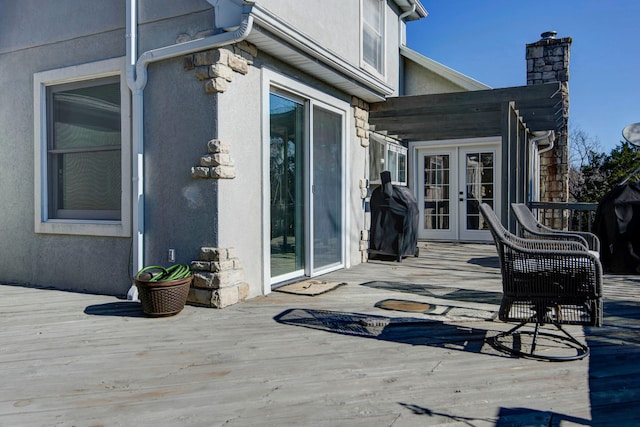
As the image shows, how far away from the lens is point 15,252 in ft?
18.3

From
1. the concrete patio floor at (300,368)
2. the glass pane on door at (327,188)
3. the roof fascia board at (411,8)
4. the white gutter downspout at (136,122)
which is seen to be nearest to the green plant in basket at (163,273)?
the concrete patio floor at (300,368)

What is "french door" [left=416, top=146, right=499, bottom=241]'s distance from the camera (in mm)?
9719

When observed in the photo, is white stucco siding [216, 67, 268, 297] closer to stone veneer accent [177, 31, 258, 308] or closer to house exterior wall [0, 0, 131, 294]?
stone veneer accent [177, 31, 258, 308]

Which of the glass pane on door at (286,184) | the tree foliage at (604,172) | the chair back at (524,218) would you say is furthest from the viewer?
the tree foliage at (604,172)

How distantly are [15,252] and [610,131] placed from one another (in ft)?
78.7

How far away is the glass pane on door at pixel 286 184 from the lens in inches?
200

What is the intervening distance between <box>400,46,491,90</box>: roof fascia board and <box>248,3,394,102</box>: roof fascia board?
9.25ft

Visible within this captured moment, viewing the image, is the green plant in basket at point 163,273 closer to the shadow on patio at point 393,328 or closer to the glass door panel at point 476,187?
the shadow on patio at point 393,328

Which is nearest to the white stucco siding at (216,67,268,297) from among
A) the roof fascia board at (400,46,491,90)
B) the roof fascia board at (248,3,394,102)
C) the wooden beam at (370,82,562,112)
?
the roof fascia board at (248,3,394,102)

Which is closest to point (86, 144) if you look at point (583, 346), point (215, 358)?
point (215, 358)

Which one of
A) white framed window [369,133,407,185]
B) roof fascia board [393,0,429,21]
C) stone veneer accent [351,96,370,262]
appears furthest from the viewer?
roof fascia board [393,0,429,21]

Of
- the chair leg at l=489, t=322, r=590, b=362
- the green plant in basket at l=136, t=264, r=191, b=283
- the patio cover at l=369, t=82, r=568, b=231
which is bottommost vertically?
the chair leg at l=489, t=322, r=590, b=362

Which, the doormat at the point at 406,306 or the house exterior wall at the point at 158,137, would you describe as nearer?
the doormat at the point at 406,306

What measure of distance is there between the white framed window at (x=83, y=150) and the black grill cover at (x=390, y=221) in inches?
148
